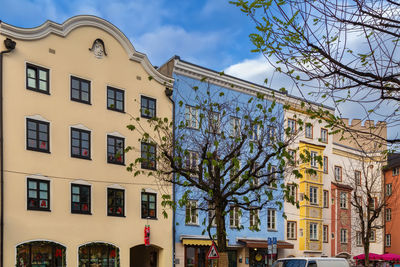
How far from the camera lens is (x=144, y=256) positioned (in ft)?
95.5

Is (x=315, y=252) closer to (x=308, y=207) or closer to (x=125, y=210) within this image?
(x=308, y=207)

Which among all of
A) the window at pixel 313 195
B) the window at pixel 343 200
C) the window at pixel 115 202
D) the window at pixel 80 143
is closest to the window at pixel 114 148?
the window at pixel 80 143

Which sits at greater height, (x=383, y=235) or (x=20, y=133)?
(x=20, y=133)

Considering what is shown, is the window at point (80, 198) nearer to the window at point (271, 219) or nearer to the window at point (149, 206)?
the window at point (149, 206)

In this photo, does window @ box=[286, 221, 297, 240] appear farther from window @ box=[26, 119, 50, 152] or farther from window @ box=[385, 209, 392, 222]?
window @ box=[26, 119, 50, 152]

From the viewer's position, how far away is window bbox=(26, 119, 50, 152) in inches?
899

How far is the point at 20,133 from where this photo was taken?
22.4 m

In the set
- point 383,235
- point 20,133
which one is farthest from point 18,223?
point 383,235

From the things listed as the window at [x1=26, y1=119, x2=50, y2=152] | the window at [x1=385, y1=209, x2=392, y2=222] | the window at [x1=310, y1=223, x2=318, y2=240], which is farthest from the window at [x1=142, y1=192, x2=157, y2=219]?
the window at [x1=385, y1=209, x2=392, y2=222]

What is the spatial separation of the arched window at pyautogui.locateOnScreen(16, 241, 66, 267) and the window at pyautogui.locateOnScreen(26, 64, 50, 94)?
24.9 ft

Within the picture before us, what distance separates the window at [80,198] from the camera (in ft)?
79.8

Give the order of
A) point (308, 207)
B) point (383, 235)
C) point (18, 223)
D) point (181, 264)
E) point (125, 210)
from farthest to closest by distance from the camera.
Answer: point (383, 235) < point (308, 207) < point (181, 264) < point (125, 210) < point (18, 223)

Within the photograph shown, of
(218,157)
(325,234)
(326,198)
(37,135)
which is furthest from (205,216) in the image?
(326,198)

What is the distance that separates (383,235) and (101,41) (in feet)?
116
